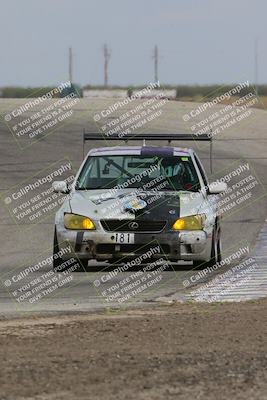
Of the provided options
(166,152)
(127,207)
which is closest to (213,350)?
(127,207)

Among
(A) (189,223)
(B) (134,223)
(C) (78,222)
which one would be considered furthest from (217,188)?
(C) (78,222)

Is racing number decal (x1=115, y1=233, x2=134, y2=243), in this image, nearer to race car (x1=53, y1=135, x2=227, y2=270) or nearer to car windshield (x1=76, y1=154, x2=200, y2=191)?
race car (x1=53, y1=135, x2=227, y2=270)

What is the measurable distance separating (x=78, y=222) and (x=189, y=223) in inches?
53.9

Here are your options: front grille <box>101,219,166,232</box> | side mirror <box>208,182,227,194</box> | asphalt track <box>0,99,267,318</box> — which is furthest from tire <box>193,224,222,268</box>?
front grille <box>101,219,166,232</box>

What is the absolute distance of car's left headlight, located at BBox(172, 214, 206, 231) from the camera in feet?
49.3

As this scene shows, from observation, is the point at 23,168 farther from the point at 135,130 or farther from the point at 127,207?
the point at 127,207

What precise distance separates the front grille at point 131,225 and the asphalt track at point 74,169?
0.59 m

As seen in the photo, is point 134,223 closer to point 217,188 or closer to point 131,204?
point 131,204

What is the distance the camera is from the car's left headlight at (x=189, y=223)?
15.0 m

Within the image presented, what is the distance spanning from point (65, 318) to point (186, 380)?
357 centimetres

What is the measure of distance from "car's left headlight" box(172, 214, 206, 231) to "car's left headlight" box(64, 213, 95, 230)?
1035mm

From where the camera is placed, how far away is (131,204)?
15.1m

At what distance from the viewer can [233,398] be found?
6840 millimetres
